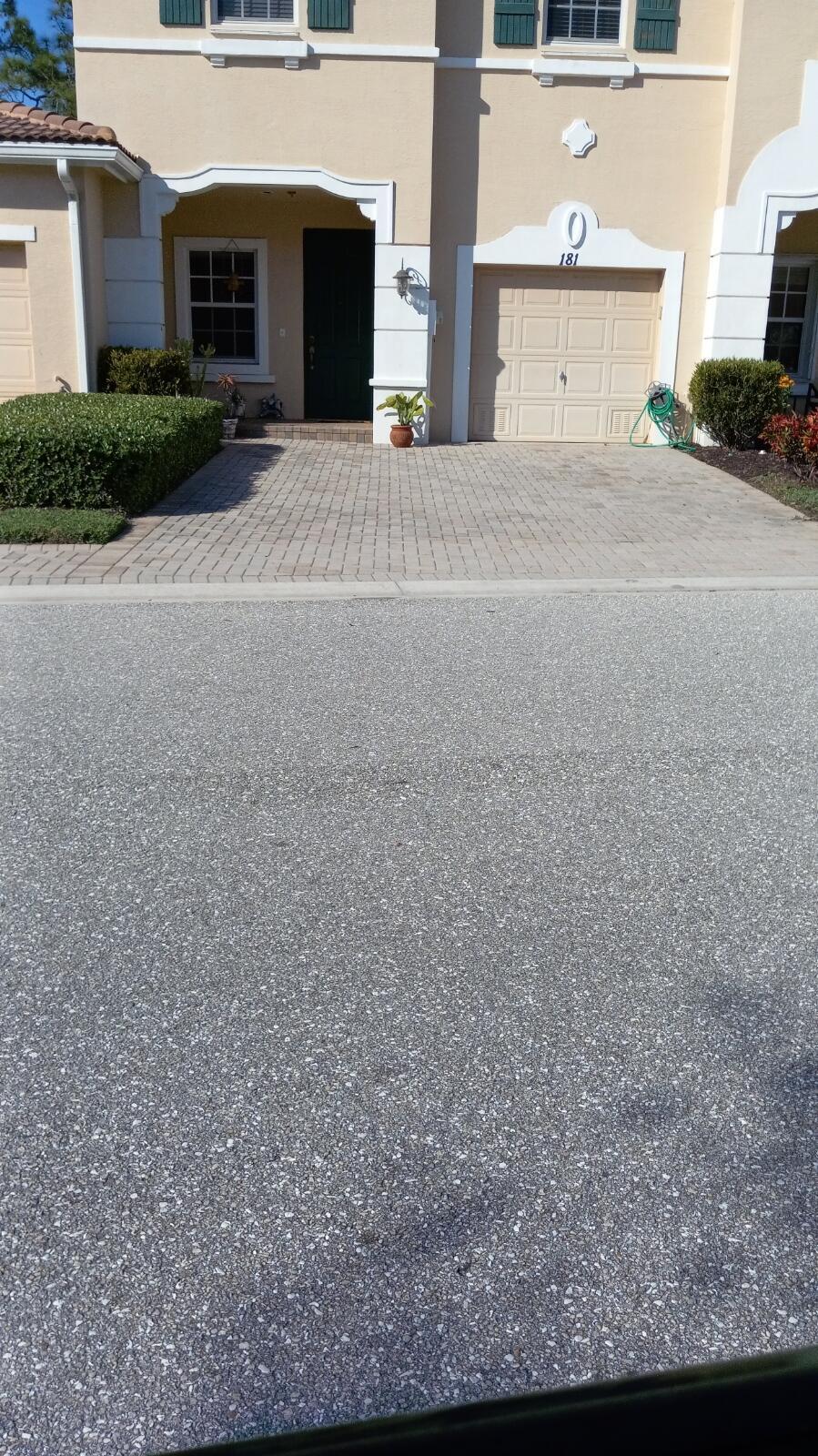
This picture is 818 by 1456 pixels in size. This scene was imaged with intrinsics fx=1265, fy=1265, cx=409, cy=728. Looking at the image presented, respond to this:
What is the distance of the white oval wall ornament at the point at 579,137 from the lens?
17172mm

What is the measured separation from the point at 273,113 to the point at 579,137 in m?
4.14

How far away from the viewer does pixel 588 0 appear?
17.1m

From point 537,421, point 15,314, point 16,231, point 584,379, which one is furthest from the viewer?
point 537,421

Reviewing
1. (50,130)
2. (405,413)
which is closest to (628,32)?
(405,413)

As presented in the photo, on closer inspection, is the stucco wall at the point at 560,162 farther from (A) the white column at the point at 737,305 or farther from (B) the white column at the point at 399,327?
(A) the white column at the point at 737,305

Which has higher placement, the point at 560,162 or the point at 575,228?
the point at 560,162

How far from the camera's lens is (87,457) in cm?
1173

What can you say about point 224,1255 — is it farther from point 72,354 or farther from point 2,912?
point 72,354

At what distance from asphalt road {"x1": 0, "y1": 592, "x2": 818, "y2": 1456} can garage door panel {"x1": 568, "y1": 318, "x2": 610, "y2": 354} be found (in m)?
12.9

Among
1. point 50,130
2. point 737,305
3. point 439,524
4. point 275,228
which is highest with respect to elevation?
point 50,130

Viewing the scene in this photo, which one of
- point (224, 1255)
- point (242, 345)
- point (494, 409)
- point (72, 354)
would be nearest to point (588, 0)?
point (494, 409)

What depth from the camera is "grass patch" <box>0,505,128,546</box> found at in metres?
11.1

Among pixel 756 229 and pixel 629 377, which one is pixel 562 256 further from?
pixel 756 229

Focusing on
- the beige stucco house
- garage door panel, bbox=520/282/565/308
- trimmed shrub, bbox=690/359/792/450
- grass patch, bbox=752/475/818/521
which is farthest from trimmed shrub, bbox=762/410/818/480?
garage door panel, bbox=520/282/565/308
